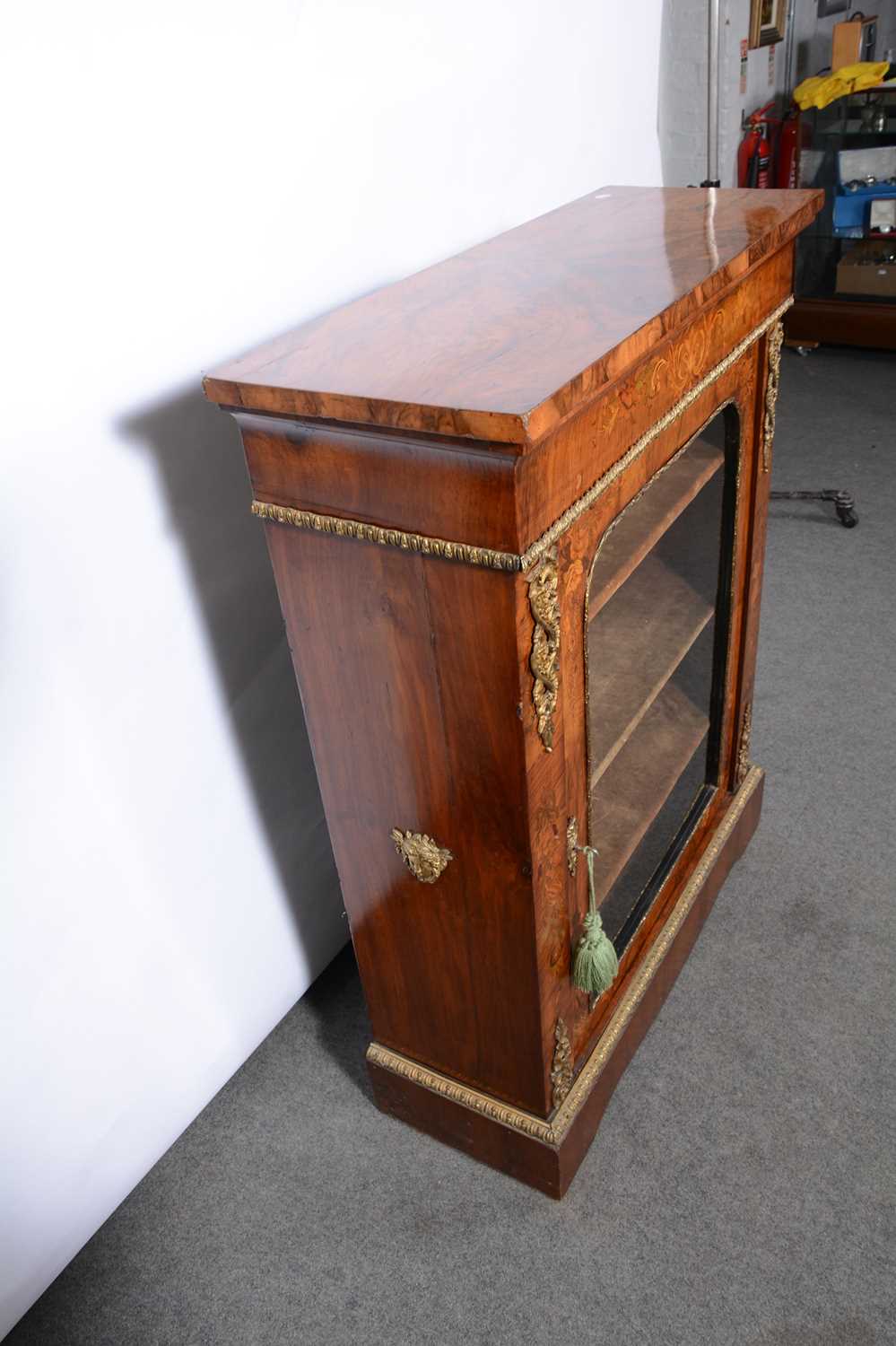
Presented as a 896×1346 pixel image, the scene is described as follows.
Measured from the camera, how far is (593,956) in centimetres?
113

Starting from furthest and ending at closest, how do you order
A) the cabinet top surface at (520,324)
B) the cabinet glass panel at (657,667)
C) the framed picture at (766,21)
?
the framed picture at (766,21)
the cabinet glass panel at (657,667)
the cabinet top surface at (520,324)

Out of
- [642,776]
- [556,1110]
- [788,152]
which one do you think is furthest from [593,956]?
[788,152]

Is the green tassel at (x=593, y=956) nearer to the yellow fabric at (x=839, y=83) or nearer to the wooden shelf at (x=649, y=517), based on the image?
the wooden shelf at (x=649, y=517)

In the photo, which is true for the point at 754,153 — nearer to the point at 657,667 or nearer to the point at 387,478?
the point at 657,667

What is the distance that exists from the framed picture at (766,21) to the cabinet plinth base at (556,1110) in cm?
282

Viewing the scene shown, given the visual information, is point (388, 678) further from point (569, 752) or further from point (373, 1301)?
point (373, 1301)

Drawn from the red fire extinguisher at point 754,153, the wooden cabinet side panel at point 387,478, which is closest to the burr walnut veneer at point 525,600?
the wooden cabinet side panel at point 387,478

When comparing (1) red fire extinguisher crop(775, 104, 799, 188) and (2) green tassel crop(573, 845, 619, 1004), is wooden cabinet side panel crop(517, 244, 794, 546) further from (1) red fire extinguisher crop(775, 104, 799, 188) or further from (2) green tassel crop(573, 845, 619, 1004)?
(1) red fire extinguisher crop(775, 104, 799, 188)

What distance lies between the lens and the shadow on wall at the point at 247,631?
1.12 metres

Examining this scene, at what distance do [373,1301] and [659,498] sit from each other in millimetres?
1000

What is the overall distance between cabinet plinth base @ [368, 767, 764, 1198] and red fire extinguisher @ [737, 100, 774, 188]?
2.64 metres

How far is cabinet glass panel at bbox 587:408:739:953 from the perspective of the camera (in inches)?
49.0

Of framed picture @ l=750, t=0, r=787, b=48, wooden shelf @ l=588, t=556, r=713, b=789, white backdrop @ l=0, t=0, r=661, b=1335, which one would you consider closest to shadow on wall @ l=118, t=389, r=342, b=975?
white backdrop @ l=0, t=0, r=661, b=1335

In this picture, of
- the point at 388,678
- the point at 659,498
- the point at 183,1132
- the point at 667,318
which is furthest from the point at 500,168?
the point at 183,1132
